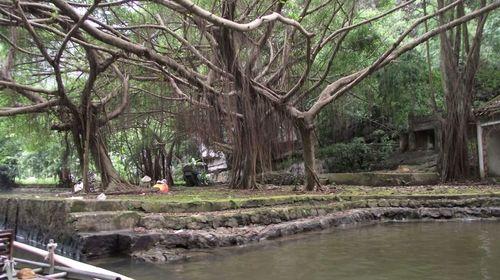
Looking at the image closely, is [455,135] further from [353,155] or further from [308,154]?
[353,155]

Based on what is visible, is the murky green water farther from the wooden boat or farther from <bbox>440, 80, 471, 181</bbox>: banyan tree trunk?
<bbox>440, 80, 471, 181</bbox>: banyan tree trunk

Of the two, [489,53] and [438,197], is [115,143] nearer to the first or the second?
[438,197]

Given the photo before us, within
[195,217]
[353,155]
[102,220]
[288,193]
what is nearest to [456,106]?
[353,155]

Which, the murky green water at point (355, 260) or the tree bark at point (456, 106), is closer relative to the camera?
the murky green water at point (355, 260)

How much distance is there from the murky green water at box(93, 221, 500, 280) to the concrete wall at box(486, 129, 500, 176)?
6337mm

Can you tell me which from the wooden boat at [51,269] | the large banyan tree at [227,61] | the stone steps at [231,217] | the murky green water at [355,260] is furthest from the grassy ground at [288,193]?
the wooden boat at [51,269]

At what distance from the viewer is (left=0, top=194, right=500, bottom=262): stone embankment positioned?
6531 millimetres

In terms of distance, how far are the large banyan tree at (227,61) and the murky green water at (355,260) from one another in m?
3.76

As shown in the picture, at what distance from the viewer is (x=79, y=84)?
49.9 ft

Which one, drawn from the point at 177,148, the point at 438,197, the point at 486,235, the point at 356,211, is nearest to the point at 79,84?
the point at 177,148

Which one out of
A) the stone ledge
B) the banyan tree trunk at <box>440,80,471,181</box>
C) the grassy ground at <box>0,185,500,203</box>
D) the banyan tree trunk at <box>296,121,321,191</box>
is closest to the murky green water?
the stone ledge

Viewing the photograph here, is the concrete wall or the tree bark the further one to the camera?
the concrete wall

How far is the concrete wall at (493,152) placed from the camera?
45.2ft

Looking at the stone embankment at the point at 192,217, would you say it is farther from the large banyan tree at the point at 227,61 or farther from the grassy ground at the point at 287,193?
the large banyan tree at the point at 227,61
